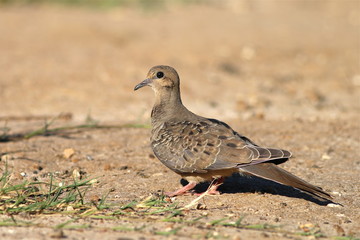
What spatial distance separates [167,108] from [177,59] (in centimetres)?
578

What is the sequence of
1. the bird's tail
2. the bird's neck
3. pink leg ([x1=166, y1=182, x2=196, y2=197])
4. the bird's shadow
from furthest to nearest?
the bird's neck → the bird's shadow → pink leg ([x1=166, y1=182, x2=196, y2=197]) → the bird's tail

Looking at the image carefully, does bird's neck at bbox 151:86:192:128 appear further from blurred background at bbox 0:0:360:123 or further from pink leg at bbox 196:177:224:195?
blurred background at bbox 0:0:360:123

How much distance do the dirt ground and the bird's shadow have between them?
2cm

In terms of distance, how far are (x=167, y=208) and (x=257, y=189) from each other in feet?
3.66

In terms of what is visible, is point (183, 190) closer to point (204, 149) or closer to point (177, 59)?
point (204, 149)

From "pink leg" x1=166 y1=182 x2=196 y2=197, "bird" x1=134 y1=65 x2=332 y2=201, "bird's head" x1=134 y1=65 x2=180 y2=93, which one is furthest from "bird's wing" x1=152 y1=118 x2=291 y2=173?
"bird's head" x1=134 y1=65 x2=180 y2=93

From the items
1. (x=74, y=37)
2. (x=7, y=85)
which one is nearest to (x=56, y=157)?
(x=7, y=85)

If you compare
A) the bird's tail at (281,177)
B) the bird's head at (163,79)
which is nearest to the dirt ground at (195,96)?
the bird's tail at (281,177)

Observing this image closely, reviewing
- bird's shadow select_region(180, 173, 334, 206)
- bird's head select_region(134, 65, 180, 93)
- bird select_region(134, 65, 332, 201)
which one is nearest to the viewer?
bird select_region(134, 65, 332, 201)

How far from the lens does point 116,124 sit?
7.76 meters

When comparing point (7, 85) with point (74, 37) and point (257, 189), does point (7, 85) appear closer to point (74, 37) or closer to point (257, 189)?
point (74, 37)

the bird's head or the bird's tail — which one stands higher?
the bird's head

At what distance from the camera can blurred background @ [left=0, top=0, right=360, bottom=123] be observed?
934 cm

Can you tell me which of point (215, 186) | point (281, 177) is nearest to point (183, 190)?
point (215, 186)
